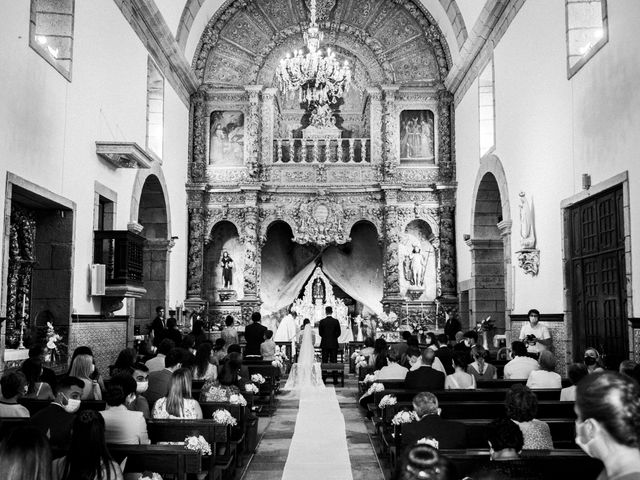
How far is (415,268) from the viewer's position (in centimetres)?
2058

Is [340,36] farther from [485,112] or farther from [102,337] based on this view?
[102,337]

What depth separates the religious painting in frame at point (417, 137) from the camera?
20719 mm

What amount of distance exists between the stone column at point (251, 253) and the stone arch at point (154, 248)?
9.26 feet

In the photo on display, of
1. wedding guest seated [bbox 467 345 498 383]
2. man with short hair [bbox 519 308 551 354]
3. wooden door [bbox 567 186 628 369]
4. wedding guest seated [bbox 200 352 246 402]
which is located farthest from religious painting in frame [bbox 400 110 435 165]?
wedding guest seated [bbox 200 352 246 402]

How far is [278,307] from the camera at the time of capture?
2103 cm

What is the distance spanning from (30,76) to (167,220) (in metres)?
8.36

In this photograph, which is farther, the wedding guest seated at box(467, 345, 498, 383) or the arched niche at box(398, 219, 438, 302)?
the arched niche at box(398, 219, 438, 302)

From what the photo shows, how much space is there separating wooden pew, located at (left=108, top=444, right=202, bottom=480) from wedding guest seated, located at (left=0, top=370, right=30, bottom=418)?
1602 mm

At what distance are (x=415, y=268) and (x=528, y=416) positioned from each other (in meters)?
15.6

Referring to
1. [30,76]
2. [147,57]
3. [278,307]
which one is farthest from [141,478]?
[278,307]

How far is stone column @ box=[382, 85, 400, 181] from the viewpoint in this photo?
20531 millimetres

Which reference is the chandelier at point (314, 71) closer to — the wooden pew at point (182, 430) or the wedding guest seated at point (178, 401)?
the wedding guest seated at point (178, 401)

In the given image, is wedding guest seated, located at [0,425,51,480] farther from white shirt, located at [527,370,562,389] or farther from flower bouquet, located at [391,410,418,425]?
white shirt, located at [527,370,562,389]

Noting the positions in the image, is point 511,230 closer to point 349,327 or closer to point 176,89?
point 349,327
